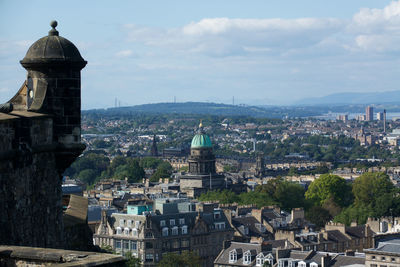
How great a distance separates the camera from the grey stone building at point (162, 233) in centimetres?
8138

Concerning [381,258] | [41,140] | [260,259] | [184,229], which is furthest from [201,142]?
[41,140]

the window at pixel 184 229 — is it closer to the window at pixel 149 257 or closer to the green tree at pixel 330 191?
the window at pixel 149 257

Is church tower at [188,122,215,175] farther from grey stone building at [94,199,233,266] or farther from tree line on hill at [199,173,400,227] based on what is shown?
A: grey stone building at [94,199,233,266]

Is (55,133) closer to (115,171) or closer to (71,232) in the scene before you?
(71,232)

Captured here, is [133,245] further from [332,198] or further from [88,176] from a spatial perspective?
[88,176]

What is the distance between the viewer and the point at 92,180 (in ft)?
627

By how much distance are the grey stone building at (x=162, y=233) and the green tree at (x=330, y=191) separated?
47.0m

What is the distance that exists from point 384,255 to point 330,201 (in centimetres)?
5960

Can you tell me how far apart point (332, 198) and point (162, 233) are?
5193 centimetres

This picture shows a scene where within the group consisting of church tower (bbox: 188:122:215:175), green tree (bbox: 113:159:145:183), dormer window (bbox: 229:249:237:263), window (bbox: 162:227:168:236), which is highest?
church tower (bbox: 188:122:215:175)

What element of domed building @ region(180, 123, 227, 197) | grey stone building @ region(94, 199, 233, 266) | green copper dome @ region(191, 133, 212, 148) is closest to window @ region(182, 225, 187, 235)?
grey stone building @ region(94, 199, 233, 266)

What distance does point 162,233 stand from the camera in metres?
82.7

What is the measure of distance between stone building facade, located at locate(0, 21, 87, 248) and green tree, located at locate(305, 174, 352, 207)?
118370 millimetres

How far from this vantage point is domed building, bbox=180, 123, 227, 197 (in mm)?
149625
